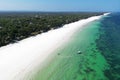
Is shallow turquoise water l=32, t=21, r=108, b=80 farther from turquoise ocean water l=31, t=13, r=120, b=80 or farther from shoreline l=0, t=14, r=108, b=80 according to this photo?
shoreline l=0, t=14, r=108, b=80

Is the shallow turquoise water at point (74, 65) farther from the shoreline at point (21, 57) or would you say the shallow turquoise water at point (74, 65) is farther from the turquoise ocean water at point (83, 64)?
the shoreline at point (21, 57)

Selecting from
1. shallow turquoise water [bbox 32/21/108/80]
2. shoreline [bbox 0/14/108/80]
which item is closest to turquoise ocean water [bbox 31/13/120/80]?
shallow turquoise water [bbox 32/21/108/80]

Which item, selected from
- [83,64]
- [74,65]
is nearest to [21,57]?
[74,65]

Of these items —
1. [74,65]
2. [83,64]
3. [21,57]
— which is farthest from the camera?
[21,57]

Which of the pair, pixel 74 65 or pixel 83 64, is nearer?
pixel 74 65

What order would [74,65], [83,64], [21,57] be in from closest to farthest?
[74,65], [83,64], [21,57]

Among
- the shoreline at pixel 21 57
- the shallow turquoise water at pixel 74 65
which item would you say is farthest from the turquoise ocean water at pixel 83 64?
the shoreline at pixel 21 57

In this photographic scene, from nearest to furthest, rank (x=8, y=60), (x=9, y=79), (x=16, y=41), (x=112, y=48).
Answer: (x=9, y=79) → (x=8, y=60) → (x=112, y=48) → (x=16, y=41)

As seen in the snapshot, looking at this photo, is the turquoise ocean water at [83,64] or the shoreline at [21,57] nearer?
the turquoise ocean water at [83,64]

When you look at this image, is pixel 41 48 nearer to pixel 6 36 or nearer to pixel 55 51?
pixel 55 51

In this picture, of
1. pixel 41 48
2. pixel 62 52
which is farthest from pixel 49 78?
pixel 41 48

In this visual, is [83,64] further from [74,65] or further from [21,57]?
[21,57]
